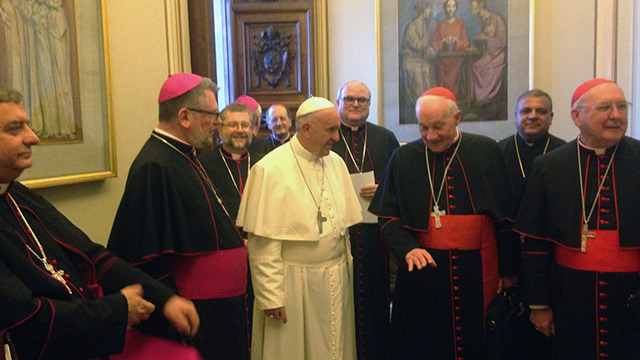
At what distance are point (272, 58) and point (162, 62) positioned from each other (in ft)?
8.72

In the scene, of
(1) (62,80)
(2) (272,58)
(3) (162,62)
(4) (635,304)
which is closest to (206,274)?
(1) (62,80)

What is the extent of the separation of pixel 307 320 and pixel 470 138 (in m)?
1.53

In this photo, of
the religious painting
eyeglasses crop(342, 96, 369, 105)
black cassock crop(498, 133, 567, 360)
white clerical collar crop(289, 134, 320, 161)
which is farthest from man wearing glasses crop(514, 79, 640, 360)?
the religious painting

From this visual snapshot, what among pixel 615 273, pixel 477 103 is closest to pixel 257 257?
pixel 615 273

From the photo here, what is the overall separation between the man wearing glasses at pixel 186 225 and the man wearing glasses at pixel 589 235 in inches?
63.3

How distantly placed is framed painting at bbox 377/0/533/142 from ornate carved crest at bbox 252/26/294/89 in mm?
1059

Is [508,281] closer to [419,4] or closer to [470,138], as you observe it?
[470,138]

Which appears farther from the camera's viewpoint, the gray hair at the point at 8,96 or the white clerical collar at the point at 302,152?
the white clerical collar at the point at 302,152

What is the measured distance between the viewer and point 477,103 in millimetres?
6355

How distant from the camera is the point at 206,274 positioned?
2.73 metres

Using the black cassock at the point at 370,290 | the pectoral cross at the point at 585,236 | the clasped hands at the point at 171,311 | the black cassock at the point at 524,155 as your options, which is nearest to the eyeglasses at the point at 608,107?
the pectoral cross at the point at 585,236

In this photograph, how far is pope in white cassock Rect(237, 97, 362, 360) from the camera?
9.86 feet

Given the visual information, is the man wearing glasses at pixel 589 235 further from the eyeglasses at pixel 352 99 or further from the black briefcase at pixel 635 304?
the eyeglasses at pixel 352 99

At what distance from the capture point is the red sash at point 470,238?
342 cm
